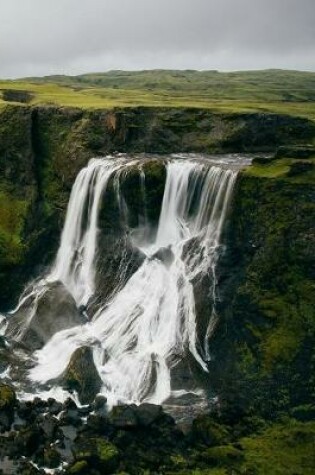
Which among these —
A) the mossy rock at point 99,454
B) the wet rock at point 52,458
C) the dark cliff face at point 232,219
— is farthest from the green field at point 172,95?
the wet rock at point 52,458

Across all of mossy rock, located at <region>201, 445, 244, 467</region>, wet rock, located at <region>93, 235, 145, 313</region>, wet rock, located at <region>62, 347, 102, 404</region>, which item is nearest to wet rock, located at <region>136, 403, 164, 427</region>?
mossy rock, located at <region>201, 445, 244, 467</region>

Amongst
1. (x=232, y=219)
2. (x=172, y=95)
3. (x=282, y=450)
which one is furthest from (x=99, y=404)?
(x=172, y=95)

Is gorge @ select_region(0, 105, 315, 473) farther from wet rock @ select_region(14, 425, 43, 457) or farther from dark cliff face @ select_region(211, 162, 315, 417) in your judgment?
wet rock @ select_region(14, 425, 43, 457)

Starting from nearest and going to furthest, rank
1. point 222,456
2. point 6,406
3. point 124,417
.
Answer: point 222,456 → point 124,417 → point 6,406

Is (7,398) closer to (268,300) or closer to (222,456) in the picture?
(222,456)

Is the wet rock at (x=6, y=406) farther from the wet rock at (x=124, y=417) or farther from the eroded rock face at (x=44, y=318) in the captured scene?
the eroded rock face at (x=44, y=318)

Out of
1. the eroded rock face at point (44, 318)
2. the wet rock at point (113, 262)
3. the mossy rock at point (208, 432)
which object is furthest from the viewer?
the wet rock at point (113, 262)
